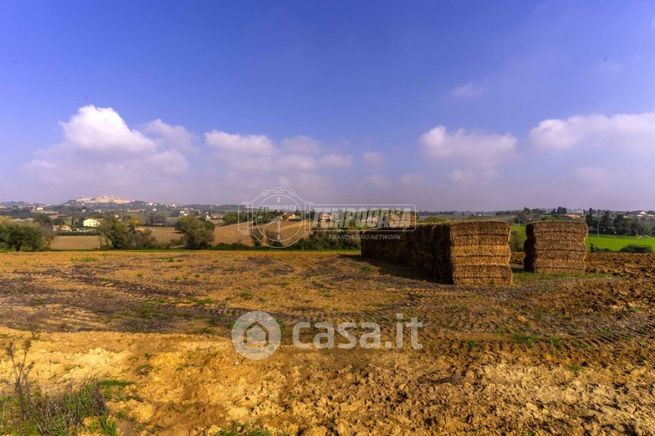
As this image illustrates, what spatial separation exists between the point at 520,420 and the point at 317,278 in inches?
419

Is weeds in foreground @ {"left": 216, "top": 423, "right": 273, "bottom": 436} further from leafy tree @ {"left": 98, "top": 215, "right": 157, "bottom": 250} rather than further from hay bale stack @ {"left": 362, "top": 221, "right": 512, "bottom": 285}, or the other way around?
leafy tree @ {"left": 98, "top": 215, "right": 157, "bottom": 250}

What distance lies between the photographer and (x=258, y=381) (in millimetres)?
4805

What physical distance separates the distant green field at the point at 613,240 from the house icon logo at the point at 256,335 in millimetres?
27169

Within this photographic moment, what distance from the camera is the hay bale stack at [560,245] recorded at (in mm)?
13266

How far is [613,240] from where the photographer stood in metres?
31.7

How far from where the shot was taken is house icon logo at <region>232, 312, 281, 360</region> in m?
5.90

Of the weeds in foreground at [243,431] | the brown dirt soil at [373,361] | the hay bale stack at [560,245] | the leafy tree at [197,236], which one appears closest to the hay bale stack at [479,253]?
the brown dirt soil at [373,361]

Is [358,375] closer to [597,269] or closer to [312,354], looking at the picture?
[312,354]

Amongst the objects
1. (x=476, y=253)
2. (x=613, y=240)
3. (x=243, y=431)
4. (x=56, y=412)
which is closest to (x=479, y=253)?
(x=476, y=253)

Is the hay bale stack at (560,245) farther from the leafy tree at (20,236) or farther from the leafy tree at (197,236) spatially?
the leafy tree at (20,236)

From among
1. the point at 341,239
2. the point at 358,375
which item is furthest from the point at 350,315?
the point at 341,239

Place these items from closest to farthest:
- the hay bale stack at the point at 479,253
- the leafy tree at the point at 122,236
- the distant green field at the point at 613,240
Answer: the hay bale stack at the point at 479,253 → the distant green field at the point at 613,240 → the leafy tree at the point at 122,236

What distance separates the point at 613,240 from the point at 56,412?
40049 mm

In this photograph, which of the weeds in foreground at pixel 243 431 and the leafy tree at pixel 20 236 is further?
the leafy tree at pixel 20 236
